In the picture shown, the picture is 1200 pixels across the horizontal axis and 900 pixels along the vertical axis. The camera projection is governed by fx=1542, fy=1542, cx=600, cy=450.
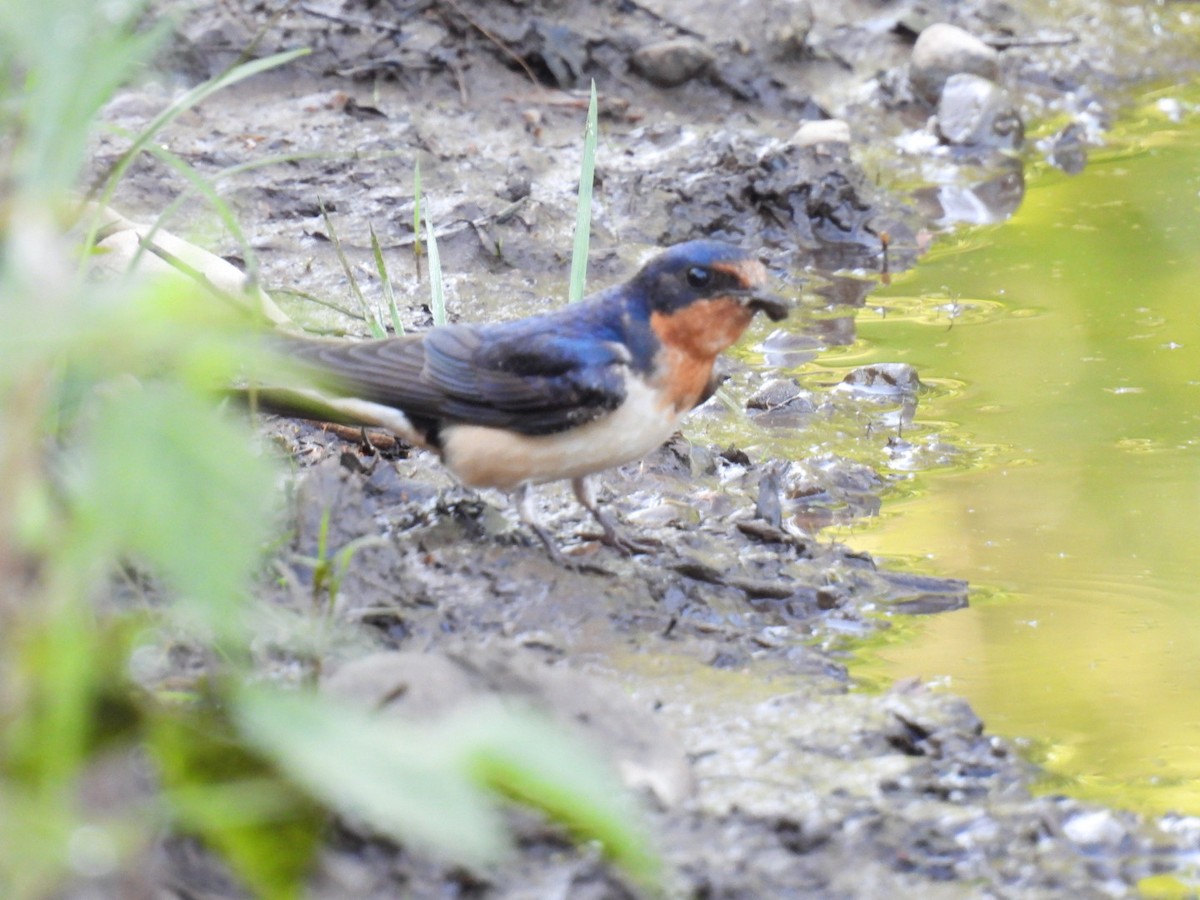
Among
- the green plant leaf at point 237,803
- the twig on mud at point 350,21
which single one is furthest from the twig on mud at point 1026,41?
the green plant leaf at point 237,803

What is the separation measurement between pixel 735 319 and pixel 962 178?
412 centimetres

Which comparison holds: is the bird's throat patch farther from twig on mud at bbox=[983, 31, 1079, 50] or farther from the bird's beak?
twig on mud at bbox=[983, 31, 1079, 50]

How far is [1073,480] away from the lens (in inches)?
182

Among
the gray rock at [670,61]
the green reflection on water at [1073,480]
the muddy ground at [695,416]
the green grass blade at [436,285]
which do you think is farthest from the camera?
the gray rock at [670,61]

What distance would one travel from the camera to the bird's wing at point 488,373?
3877mm

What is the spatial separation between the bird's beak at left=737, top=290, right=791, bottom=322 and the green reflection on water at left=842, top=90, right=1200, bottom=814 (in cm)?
79

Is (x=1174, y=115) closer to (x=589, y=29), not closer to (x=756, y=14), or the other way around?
(x=756, y=14)

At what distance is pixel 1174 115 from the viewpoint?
8352 millimetres

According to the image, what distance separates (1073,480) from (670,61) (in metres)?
3.80

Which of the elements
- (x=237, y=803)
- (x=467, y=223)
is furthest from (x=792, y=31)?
(x=237, y=803)

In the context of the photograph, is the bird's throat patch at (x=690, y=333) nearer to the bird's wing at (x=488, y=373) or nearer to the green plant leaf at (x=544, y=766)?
the bird's wing at (x=488, y=373)

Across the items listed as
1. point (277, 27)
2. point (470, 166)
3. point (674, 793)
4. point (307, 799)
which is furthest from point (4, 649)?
point (277, 27)

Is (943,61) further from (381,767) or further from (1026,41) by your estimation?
(381,767)

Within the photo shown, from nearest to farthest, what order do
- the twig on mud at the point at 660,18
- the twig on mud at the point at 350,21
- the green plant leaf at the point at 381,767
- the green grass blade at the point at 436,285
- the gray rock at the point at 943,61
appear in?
1. the green plant leaf at the point at 381,767
2. the green grass blade at the point at 436,285
3. the twig on mud at the point at 350,21
4. the twig on mud at the point at 660,18
5. the gray rock at the point at 943,61
